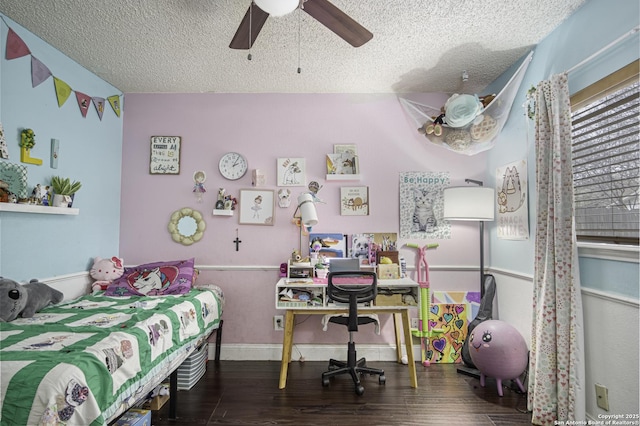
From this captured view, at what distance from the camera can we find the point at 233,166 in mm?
3281

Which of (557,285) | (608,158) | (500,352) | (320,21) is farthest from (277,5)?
(500,352)

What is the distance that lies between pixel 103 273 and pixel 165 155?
3.94 feet

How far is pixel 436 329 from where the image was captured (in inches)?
123

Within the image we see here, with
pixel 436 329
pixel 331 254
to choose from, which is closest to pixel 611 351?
pixel 436 329

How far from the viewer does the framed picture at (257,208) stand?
326cm

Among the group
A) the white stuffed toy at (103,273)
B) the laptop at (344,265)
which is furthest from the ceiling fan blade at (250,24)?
the white stuffed toy at (103,273)

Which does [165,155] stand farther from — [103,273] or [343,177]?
[343,177]

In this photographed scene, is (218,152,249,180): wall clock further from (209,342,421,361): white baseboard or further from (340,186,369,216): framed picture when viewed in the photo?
(209,342,421,361): white baseboard

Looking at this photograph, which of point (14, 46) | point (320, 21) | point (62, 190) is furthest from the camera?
point (62, 190)

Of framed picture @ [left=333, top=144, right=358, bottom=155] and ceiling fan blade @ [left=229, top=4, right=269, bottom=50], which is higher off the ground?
ceiling fan blade @ [left=229, top=4, right=269, bottom=50]

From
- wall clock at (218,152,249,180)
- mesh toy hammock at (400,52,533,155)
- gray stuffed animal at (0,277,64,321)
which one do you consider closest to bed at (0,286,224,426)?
gray stuffed animal at (0,277,64,321)

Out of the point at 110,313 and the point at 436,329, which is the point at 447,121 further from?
the point at 110,313

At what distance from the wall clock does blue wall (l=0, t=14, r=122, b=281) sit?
40.0 inches

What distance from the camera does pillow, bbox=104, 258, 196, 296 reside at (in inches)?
108
